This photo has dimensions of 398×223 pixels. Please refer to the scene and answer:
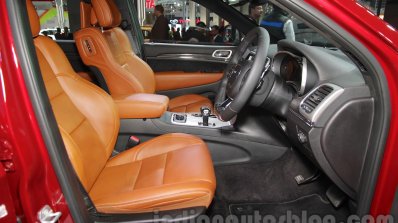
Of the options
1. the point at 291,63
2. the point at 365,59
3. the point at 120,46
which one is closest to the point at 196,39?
the point at 120,46

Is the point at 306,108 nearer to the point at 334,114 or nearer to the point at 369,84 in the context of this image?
the point at 334,114

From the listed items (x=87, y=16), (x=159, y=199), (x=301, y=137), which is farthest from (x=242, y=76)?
(x=87, y=16)

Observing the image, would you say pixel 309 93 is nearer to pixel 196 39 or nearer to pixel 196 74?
pixel 196 74

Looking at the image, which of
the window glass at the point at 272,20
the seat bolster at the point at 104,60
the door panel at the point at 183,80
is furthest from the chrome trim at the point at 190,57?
the seat bolster at the point at 104,60

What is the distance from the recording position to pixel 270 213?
1.95 m

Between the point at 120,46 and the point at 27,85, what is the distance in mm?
2055

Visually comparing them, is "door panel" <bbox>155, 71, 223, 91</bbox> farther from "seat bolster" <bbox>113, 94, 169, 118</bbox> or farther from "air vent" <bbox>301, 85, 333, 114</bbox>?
"air vent" <bbox>301, 85, 333, 114</bbox>

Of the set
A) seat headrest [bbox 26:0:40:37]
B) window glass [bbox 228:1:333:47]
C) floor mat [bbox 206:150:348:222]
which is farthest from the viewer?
window glass [bbox 228:1:333:47]

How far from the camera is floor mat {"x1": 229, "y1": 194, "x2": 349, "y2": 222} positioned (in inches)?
74.5

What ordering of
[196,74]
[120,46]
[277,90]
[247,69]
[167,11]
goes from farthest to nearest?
[167,11] → [196,74] → [120,46] → [277,90] → [247,69]

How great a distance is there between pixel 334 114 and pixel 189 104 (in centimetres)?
172

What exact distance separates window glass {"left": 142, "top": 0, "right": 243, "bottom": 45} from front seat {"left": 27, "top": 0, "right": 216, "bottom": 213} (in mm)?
1882

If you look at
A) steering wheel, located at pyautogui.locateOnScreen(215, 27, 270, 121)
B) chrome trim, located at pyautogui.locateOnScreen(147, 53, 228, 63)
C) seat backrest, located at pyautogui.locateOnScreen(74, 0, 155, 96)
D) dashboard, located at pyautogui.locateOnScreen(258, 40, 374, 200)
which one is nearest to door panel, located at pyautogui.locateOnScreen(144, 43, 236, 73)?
chrome trim, located at pyautogui.locateOnScreen(147, 53, 228, 63)

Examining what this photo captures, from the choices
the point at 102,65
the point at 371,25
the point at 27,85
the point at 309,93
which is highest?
the point at 371,25
